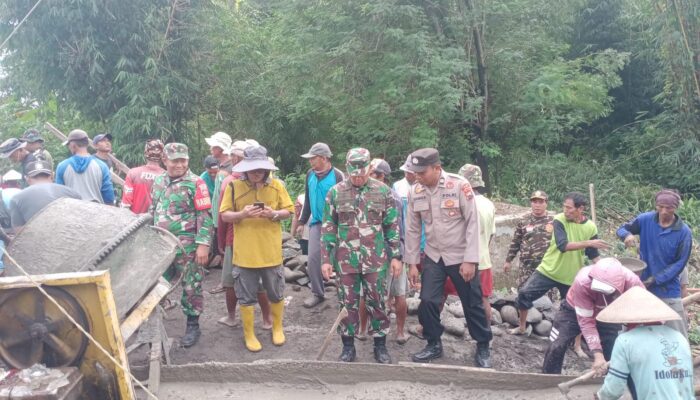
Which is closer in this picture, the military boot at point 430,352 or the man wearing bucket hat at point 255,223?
the man wearing bucket hat at point 255,223

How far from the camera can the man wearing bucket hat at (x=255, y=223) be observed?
4449 millimetres

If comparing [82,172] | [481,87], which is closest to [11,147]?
[82,172]

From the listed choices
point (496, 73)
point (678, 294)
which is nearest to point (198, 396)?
point (678, 294)

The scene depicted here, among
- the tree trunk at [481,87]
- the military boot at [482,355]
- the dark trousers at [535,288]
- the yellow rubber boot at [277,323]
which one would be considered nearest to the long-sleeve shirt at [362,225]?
the yellow rubber boot at [277,323]

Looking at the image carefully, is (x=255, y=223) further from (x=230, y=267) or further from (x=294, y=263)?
(x=294, y=263)

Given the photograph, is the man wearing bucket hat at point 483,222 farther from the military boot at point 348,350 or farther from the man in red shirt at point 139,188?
the man in red shirt at point 139,188

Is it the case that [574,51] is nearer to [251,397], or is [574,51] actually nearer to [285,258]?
[285,258]

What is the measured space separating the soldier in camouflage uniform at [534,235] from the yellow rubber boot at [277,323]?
239cm

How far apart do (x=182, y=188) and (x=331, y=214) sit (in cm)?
133

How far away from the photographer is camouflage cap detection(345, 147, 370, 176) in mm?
4219

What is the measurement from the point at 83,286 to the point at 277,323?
8.11 ft

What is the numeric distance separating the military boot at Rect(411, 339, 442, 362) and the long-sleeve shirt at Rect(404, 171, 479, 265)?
0.78 m

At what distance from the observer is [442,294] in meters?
4.53

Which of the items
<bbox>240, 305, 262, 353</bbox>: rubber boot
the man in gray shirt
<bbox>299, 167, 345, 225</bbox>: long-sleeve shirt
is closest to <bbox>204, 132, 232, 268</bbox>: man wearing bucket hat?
<bbox>299, 167, 345, 225</bbox>: long-sleeve shirt
